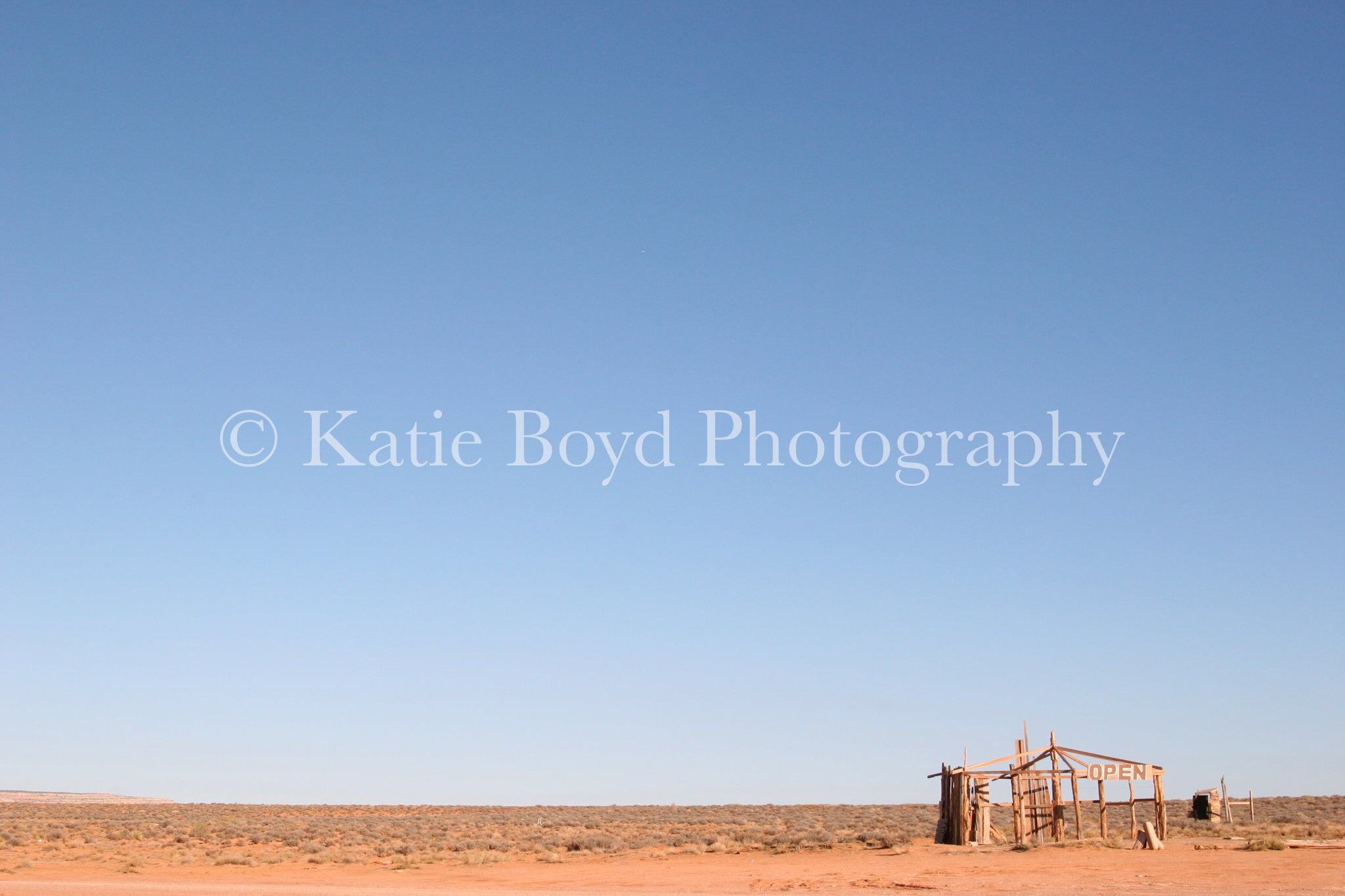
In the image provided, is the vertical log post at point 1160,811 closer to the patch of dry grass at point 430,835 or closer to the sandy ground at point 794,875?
the sandy ground at point 794,875

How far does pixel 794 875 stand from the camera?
2645 cm

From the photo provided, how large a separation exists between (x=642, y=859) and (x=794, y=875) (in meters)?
7.98

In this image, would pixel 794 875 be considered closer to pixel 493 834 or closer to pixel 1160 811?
pixel 1160 811

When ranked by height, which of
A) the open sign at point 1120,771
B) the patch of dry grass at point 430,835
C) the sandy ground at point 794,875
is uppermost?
the open sign at point 1120,771

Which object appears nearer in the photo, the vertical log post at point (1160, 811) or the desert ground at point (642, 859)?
the desert ground at point (642, 859)

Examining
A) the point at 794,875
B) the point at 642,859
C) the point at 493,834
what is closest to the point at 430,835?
the point at 493,834

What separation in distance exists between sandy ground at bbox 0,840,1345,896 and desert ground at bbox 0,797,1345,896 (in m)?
0.08

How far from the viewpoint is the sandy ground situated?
2266 centimetres

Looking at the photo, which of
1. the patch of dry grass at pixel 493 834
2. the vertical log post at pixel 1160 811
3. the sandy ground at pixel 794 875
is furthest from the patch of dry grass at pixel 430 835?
the vertical log post at pixel 1160 811

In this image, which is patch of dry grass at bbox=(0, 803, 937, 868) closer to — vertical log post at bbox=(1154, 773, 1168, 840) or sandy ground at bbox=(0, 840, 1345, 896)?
sandy ground at bbox=(0, 840, 1345, 896)

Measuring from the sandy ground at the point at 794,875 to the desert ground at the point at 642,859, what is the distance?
0.08 meters

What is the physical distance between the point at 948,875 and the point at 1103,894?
4707 mm

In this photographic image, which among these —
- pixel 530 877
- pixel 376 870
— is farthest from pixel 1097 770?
pixel 376 870

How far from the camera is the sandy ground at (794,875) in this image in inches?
892
